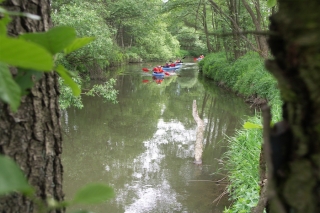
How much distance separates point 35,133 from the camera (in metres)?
0.66

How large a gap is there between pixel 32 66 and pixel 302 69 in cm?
29

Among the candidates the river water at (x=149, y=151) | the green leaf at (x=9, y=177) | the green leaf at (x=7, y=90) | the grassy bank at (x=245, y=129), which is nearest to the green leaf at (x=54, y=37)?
the green leaf at (x=7, y=90)

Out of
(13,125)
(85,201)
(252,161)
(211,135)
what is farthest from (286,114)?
(211,135)

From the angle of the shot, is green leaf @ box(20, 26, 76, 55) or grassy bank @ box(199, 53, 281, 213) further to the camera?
grassy bank @ box(199, 53, 281, 213)

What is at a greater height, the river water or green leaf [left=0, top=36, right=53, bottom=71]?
green leaf [left=0, top=36, right=53, bottom=71]

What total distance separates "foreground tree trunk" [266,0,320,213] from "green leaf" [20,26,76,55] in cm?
27

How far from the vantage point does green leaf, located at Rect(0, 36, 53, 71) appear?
258 mm

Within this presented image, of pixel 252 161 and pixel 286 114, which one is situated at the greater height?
pixel 286 114

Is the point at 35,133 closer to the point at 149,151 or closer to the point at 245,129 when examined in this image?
the point at 245,129

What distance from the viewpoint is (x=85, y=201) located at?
1.15ft

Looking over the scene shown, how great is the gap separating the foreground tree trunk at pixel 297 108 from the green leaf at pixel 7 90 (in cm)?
31

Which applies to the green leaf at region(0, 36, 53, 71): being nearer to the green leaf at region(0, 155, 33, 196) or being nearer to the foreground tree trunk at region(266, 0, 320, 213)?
the green leaf at region(0, 155, 33, 196)

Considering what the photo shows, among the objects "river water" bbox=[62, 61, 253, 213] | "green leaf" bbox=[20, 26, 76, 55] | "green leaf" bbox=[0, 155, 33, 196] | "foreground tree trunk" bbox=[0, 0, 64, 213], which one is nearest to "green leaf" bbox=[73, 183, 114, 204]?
"green leaf" bbox=[0, 155, 33, 196]

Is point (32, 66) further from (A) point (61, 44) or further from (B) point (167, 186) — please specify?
(B) point (167, 186)
